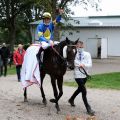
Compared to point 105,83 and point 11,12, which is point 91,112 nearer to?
point 105,83

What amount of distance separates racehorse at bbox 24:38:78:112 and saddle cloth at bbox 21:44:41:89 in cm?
27

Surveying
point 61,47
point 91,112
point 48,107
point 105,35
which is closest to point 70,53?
point 61,47

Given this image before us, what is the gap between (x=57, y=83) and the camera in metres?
13.1

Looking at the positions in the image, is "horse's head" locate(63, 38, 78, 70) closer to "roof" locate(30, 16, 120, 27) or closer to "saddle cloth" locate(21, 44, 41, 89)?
"saddle cloth" locate(21, 44, 41, 89)

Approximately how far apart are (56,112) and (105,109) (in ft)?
5.12

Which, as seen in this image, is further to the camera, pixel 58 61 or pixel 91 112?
pixel 58 61

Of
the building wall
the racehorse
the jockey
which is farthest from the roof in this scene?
the racehorse

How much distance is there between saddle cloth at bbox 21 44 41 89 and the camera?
13695 mm

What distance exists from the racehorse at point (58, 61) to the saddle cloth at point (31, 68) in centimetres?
27

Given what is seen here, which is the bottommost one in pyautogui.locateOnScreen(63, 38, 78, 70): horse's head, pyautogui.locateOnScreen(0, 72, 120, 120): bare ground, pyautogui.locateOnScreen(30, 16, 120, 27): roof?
pyautogui.locateOnScreen(0, 72, 120, 120): bare ground

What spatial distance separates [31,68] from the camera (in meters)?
13.8

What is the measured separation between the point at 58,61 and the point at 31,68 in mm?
1350

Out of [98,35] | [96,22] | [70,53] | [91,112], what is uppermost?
[70,53]

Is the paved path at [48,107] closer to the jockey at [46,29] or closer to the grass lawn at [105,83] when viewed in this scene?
the jockey at [46,29]
